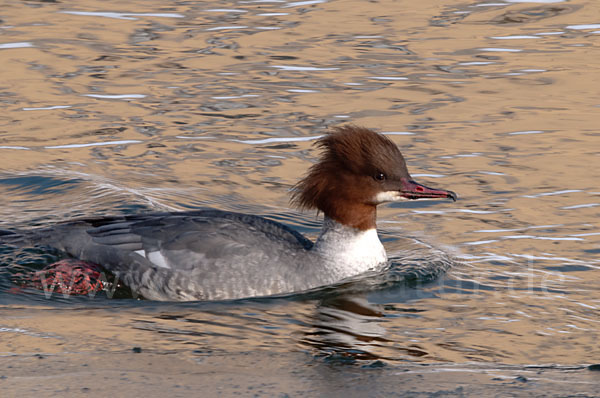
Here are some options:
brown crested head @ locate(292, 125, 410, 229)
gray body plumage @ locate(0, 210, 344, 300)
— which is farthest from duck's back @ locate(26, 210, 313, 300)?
brown crested head @ locate(292, 125, 410, 229)

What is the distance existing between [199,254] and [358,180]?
1268mm

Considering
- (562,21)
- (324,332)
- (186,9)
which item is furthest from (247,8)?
(324,332)

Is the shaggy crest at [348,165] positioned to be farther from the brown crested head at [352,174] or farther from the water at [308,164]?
the water at [308,164]

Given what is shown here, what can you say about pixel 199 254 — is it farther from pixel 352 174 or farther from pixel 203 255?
pixel 352 174

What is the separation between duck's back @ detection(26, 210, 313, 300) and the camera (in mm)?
7332

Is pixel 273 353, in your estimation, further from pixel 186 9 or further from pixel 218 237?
pixel 186 9

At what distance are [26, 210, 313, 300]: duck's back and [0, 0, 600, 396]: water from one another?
20cm

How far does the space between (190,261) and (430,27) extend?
8.09 meters

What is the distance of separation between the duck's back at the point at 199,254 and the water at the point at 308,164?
0.20m

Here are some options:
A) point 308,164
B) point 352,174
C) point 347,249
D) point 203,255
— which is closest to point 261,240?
point 203,255

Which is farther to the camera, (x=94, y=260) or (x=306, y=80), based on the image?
(x=306, y=80)

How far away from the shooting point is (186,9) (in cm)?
1515

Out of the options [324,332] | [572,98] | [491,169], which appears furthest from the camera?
[572,98]

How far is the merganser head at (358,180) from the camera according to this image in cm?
747
